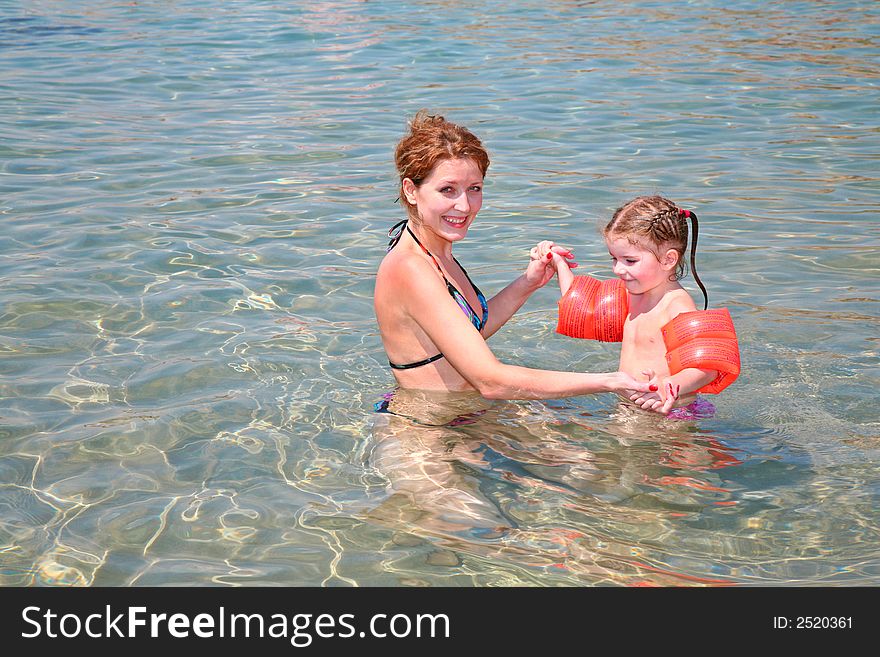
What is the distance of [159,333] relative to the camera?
5520 mm

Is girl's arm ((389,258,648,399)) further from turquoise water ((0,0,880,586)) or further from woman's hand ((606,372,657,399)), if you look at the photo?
turquoise water ((0,0,880,586))

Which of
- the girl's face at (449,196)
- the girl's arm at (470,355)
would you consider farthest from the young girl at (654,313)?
the girl's face at (449,196)

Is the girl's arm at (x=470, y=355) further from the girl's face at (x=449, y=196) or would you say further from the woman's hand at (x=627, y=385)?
the girl's face at (x=449, y=196)

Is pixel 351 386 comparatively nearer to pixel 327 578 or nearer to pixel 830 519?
pixel 327 578

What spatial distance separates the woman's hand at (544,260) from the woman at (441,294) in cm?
2

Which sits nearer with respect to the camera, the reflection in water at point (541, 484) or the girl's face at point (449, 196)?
the reflection in water at point (541, 484)

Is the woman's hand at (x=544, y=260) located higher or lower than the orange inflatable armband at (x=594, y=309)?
higher

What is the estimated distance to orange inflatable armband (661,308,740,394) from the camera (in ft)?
13.2

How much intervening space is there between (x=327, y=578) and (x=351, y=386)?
1641 mm

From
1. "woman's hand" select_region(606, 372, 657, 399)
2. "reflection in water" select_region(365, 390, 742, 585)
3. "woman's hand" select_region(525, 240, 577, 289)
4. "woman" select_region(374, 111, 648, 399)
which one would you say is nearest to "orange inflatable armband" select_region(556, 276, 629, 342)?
"woman's hand" select_region(525, 240, 577, 289)

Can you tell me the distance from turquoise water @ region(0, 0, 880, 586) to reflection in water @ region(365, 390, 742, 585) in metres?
0.01

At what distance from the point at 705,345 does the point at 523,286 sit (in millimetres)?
950

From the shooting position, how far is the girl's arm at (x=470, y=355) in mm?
3801
